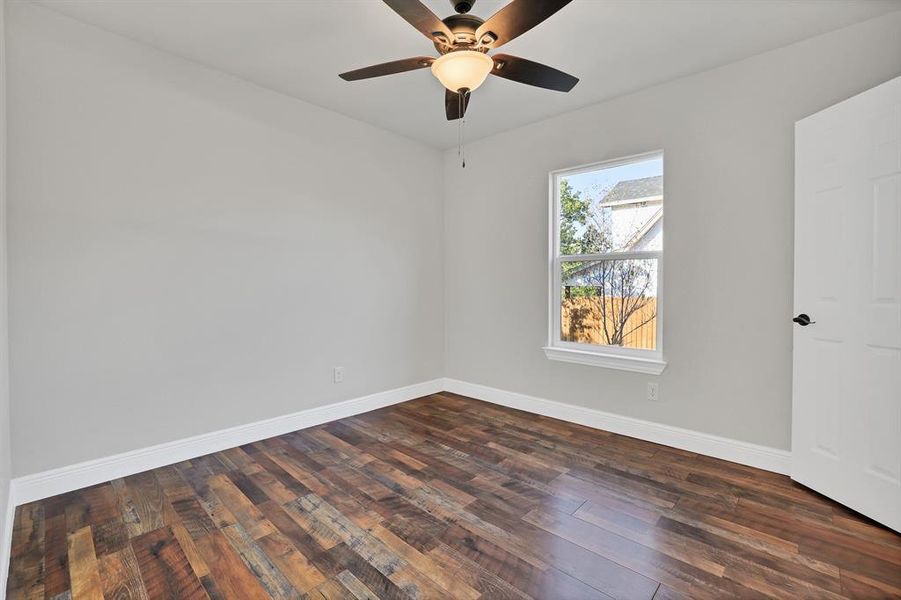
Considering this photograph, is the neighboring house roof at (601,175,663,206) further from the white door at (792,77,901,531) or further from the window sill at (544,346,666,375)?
the window sill at (544,346,666,375)

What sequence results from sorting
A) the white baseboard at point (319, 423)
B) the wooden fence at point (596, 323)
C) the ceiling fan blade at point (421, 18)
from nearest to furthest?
the ceiling fan blade at point (421, 18) → the white baseboard at point (319, 423) → the wooden fence at point (596, 323)

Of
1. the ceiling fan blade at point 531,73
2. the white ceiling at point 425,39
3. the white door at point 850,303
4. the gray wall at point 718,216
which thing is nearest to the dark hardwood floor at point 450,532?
the white door at point 850,303

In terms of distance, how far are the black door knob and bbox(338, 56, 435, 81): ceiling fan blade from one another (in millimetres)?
2480

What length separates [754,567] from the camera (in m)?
1.73

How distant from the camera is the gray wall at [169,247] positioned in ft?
7.49

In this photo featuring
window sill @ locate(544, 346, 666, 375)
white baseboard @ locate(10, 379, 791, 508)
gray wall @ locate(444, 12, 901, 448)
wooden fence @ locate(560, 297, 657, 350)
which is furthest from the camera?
wooden fence @ locate(560, 297, 657, 350)

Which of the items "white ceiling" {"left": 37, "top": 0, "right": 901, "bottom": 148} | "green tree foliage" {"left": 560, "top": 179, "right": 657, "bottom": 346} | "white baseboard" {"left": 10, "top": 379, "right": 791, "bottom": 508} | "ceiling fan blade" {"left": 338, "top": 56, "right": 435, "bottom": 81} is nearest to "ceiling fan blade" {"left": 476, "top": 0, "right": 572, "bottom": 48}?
"ceiling fan blade" {"left": 338, "top": 56, "right": 435, "bottom": 81}

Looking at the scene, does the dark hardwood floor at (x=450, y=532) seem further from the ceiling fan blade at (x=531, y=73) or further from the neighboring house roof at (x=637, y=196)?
the ceiling fan blade at (x=531, y=73)

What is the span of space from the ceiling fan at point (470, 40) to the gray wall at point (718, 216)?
1.33 meters

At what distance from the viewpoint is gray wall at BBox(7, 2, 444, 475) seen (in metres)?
2.28

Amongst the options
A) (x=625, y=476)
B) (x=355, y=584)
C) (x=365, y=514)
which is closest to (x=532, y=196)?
(x=625, y=476)

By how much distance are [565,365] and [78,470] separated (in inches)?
134

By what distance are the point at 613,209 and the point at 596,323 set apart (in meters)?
0.95

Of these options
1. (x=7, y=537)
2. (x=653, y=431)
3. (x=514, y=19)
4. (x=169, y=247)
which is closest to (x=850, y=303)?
(x=653, y=431)
